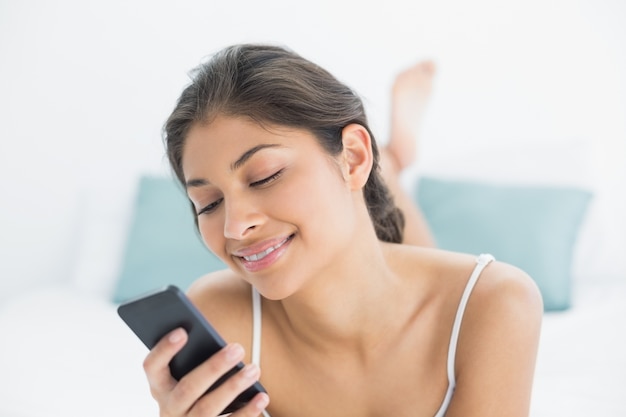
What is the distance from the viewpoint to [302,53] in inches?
131

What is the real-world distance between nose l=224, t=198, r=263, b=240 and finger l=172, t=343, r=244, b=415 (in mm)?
192

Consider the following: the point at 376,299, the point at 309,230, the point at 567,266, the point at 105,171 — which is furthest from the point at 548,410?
the point at 105,171

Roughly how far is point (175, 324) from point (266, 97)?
1.46 ft

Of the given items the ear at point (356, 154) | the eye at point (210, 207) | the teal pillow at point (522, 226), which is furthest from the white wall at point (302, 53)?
the eye at point (210, 207)

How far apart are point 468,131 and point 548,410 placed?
1.84 metres

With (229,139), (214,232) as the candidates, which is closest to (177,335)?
(214,232)

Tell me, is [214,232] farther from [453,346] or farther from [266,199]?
[453,346]

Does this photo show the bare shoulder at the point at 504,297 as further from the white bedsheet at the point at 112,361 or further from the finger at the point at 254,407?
the finger at the point at 254,407

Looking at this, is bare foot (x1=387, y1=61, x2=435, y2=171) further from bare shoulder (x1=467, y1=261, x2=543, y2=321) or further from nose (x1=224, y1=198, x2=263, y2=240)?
nose (x1=224, y1=198, x2=263, y2=240)

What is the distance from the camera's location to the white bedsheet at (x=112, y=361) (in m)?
1.77

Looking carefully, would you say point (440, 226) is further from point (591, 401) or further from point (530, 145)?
point (591, 401)

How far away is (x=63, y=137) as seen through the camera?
11.0 feet

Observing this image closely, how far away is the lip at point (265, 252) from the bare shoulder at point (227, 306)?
0.34 metres

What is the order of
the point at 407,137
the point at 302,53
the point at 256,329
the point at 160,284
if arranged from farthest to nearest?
the point at 302,53 < the point at 160,284 < the point at 407,137 < the point at 256,329
